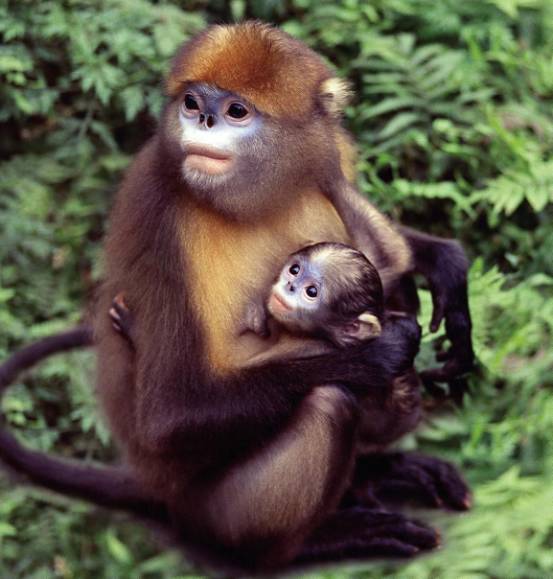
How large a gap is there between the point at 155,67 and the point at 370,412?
2.94 meters

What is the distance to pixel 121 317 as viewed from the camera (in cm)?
404

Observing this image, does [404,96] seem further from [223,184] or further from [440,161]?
[223,184]

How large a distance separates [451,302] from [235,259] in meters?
1.07

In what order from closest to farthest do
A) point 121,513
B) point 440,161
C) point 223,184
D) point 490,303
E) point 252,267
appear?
point 223,184 < point 252,267 < point 121,513 < point 490,303 < point 440,161

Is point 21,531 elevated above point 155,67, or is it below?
below

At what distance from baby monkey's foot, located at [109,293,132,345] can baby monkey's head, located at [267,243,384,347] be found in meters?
0.56

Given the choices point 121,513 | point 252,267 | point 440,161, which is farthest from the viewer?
point 440,161

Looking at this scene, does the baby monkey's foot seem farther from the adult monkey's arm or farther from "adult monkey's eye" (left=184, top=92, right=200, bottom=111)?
the adult monkey's arm

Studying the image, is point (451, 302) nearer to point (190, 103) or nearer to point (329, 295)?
point (329, 295)

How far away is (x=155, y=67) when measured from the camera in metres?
6.23

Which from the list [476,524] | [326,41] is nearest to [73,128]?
[326,41]

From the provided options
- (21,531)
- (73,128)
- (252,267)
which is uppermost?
(252,267)

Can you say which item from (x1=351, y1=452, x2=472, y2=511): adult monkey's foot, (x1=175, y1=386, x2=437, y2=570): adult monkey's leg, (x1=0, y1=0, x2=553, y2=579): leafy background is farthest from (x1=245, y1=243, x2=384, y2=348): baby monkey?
(x1=0, y1=0, x2=553, y2=579): leafy background

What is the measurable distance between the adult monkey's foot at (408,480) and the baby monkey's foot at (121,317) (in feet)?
4.50
